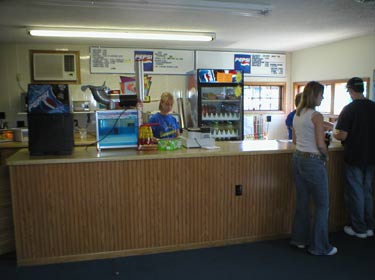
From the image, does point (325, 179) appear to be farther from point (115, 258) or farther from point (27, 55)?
point (27, 55)

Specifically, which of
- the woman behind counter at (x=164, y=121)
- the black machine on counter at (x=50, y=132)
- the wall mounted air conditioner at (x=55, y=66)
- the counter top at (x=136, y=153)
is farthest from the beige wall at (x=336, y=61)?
the black machine on counter at (x=50, y=132)

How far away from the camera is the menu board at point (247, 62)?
6.48m

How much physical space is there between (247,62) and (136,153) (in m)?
4.15

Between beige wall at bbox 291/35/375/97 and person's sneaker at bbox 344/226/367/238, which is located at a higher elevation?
beige wall at bbox 291/35/375/97

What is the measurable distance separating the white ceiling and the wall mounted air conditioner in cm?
29

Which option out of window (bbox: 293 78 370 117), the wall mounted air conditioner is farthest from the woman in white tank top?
the wall mounted air conditioner

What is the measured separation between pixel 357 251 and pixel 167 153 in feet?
6.65

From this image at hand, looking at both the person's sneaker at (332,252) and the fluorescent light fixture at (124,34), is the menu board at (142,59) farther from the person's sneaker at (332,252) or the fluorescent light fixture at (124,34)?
the person's sneaker at (332,252)

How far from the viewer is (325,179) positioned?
3.11 m

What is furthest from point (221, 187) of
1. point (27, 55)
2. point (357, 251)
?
point (27, 55)

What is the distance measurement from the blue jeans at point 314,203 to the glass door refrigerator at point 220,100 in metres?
2.72

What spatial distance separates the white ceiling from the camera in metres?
3.50

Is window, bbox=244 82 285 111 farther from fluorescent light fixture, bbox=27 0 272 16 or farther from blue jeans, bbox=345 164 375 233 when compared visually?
blue jeans, bbox=345 164 375 233

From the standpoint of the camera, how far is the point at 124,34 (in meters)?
4.80
